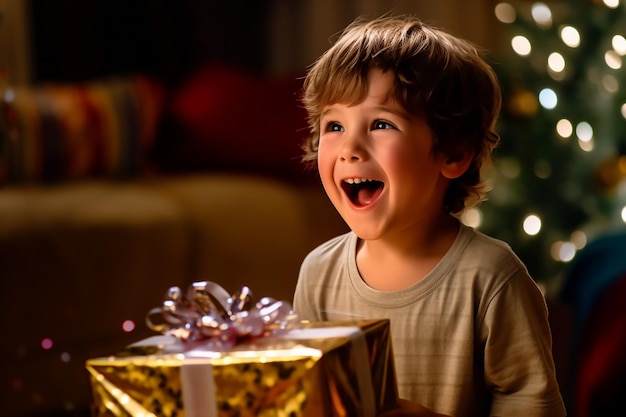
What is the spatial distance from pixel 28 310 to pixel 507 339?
131 cm

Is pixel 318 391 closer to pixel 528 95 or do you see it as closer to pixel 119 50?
pixel 528 95

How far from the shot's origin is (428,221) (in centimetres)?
103

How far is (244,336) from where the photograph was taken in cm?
94

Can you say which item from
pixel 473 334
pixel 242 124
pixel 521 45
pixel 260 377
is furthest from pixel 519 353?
pixel 242 124

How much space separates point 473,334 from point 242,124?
6.20 feet

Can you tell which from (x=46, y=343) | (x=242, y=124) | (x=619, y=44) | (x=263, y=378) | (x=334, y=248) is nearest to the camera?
(x=263, y=378)

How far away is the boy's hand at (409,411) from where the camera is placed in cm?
93

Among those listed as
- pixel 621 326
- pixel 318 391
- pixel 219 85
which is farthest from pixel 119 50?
pixel 318 391

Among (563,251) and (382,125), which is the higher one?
(382,125)

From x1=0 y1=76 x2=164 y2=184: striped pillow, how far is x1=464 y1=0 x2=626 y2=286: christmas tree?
95 cm

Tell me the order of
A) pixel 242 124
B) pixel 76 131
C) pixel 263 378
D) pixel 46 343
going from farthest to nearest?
pixel 242 124
pixel 76 131
pixel 46 343
pixel 263 378

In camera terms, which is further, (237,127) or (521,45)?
(237,127)

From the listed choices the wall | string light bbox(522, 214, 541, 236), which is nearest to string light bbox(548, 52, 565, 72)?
string light bbox(522, 214, 541, 236)

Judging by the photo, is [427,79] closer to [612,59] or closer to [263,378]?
[263,378]
